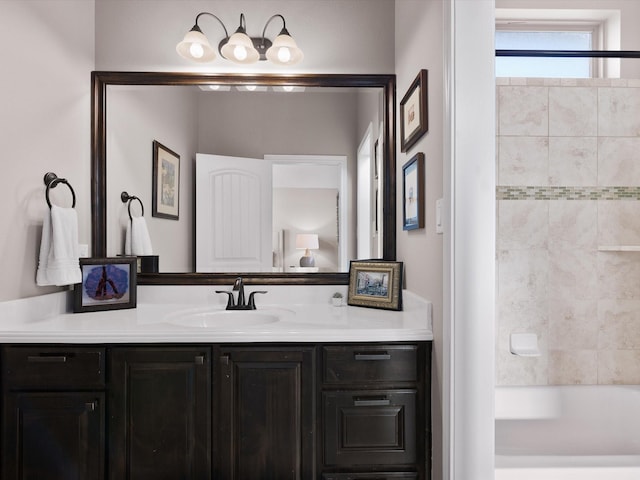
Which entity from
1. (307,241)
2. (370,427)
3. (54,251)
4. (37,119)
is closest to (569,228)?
(307,241)

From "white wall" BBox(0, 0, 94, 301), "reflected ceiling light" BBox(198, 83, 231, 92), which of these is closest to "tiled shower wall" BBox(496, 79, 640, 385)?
"reflected ceiling light" BBox(198, 83, 231, 92)

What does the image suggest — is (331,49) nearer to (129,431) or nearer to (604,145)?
(604,145)

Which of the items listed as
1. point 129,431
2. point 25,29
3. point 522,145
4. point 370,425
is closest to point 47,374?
point 129,431

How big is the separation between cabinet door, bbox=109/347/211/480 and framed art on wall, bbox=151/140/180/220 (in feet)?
2.68

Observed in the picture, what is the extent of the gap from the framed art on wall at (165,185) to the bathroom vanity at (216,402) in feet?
2.42

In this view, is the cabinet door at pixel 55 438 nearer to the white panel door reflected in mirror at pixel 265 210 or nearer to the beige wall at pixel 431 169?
the white panel door reflected in mirror at pixel 265 210

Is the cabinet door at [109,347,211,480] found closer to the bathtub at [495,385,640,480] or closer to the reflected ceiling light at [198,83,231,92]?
the reflected ceiling light at [198,83,231,92]

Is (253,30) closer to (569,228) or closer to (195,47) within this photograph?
(195,47)

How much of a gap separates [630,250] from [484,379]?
1.42 m

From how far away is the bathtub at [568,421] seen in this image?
208 centimetres

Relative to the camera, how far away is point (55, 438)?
1487 mm

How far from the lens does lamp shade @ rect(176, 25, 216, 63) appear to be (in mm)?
2002

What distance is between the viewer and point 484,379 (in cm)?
128

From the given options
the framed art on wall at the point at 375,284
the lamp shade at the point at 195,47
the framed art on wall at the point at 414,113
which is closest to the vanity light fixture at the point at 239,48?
the lamp shade at the point at 195,47
